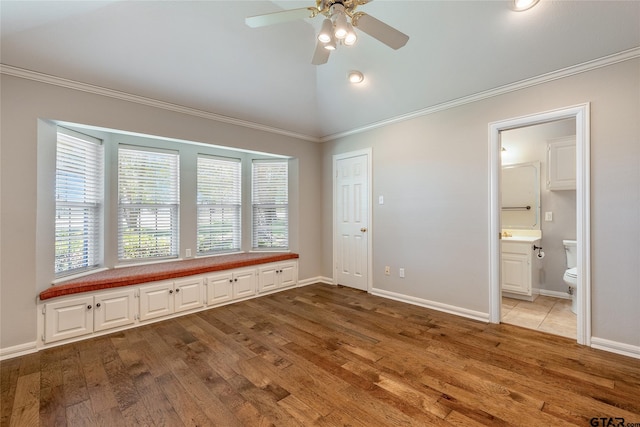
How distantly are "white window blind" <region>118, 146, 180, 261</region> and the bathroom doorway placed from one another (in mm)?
4082

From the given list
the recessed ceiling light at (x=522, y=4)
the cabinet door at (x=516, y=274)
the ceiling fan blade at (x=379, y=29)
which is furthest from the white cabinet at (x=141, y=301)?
the recessed ceiling light at (x=522, y=4)

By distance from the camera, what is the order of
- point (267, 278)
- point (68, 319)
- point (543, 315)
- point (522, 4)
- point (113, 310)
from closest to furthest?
1. point (522, 4)
2. point (68, 319)
3. point (113, 310)
4. point (543, 315)
5. point (267, 278)

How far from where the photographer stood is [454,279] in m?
3.38

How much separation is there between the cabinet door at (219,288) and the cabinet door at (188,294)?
10cm

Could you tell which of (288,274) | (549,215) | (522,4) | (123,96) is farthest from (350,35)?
(549,215)

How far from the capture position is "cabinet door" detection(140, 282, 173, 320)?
315 centimetres

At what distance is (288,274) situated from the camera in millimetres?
4543

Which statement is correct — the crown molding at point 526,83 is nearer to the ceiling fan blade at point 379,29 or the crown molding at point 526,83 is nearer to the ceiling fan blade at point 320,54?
the ceiling fan blade at point 379,29

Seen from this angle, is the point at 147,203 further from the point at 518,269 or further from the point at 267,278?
the point at 518,269

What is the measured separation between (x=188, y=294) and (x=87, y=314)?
3.19 ft

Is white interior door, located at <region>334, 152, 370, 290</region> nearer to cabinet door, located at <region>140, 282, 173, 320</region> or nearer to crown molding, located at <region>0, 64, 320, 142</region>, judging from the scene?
crown molding, located at <region>0, 64, 320, 142</region>

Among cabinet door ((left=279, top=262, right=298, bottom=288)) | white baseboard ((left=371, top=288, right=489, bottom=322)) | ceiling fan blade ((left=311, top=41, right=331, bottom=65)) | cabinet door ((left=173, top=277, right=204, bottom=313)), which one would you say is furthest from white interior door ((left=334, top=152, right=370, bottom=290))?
cabinet door ((left=173, top=277, right=204, bottom=313))

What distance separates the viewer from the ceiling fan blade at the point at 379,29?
1.86 m

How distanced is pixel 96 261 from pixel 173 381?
2189mm
